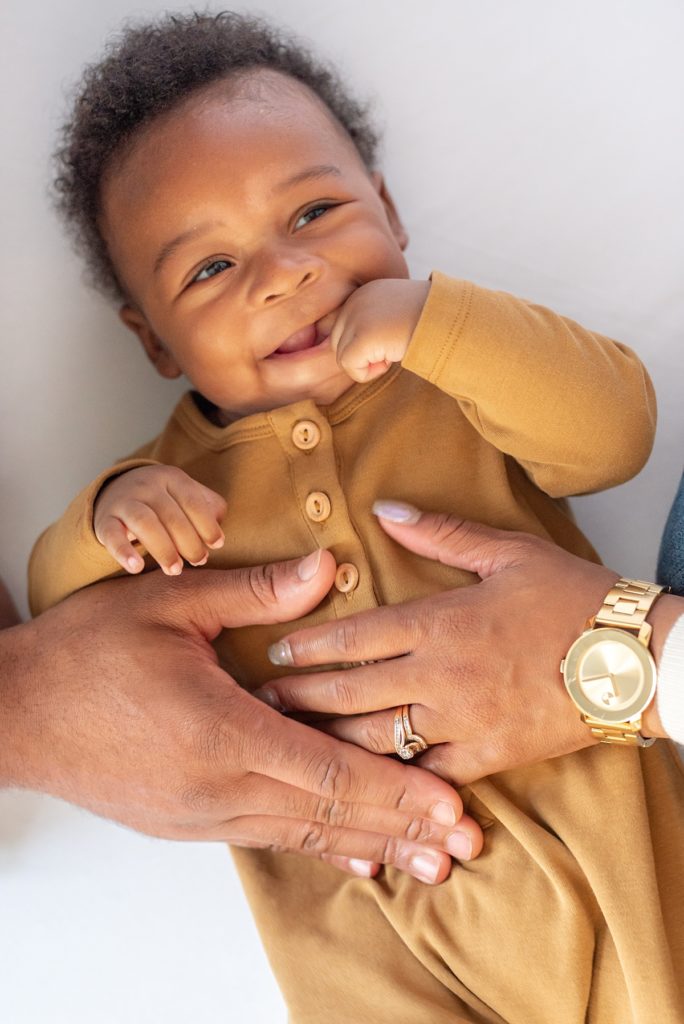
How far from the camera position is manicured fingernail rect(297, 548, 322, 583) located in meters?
1.33

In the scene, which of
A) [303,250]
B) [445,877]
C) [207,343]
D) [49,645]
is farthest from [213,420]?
[445,877]

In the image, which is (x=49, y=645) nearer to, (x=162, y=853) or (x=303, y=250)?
(x=162, y=853)

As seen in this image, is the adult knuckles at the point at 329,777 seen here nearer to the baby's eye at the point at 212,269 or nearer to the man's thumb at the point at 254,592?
the man's thumb at the point at 254,592

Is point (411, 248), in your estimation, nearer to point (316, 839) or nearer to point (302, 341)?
point (302, 341)

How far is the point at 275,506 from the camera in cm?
146

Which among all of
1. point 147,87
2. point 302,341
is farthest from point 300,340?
point 147,87

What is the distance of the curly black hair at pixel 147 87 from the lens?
1563mm

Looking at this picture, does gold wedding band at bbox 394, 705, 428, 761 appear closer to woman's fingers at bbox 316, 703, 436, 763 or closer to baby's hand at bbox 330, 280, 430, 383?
woman's fingers at bbox 316, 703, 436, 763

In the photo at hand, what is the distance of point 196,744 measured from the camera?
4.14 ft

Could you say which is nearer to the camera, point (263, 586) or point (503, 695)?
point (503, 695)

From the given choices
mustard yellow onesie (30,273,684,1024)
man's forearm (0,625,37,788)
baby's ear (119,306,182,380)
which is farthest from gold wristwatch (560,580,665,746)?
baby's ear (119,306,182,380)

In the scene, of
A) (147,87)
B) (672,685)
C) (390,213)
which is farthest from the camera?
(390,213)

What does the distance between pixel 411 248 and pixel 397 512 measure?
73 cm

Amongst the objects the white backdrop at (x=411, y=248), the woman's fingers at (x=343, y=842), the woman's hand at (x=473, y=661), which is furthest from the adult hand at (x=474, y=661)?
the white backdrop at (x=411, y=248)
